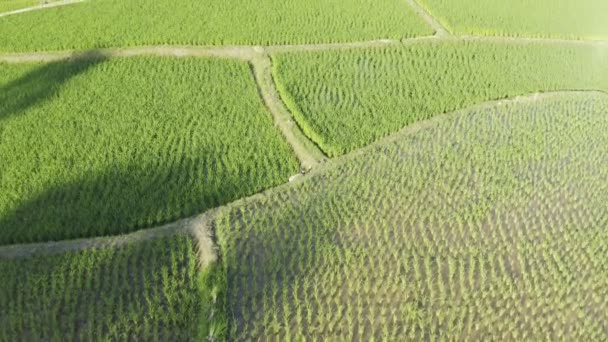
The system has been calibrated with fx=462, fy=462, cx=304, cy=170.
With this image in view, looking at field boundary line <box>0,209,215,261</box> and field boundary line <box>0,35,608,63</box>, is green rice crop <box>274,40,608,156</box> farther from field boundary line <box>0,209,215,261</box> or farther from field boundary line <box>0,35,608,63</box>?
field boundary line <box>0,209,215,261</box>

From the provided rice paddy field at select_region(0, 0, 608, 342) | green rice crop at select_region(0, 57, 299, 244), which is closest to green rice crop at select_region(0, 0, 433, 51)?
rice paddy field at select_region(0, 0, 608, 342)

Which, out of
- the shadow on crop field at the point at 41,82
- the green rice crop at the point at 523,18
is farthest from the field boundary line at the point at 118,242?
the green rice crop at the point at 523,18

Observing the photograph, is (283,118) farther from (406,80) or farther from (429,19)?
(429,19)

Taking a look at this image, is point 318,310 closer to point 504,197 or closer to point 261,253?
point 261,253

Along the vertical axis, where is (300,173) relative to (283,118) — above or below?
below

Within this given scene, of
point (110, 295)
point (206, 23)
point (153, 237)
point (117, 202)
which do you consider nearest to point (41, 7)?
point (206, 23)
